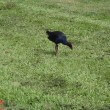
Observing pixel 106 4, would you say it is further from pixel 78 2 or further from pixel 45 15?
pixel 45 15

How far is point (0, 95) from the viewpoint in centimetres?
1672

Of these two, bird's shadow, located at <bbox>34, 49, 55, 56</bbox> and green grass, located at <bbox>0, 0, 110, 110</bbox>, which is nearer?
green grass, located at <bbox>0, 0, 110, 110</bbox>

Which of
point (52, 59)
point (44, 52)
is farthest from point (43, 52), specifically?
point (52, 59)

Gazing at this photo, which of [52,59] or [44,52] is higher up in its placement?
[52,59]

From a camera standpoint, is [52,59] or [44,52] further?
[44,52]

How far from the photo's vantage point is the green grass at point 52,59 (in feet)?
54.7

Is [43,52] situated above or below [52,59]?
below

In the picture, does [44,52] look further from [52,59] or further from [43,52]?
[52,59]

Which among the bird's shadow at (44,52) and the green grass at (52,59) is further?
the bird's shadow at (44,52)

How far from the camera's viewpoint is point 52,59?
74.0ft

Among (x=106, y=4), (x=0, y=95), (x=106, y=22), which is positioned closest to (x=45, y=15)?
(x=106, y=22)

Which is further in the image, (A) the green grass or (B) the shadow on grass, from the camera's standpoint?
(B) the shadow on grass

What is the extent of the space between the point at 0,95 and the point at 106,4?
26815mm

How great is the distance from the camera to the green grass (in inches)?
657
